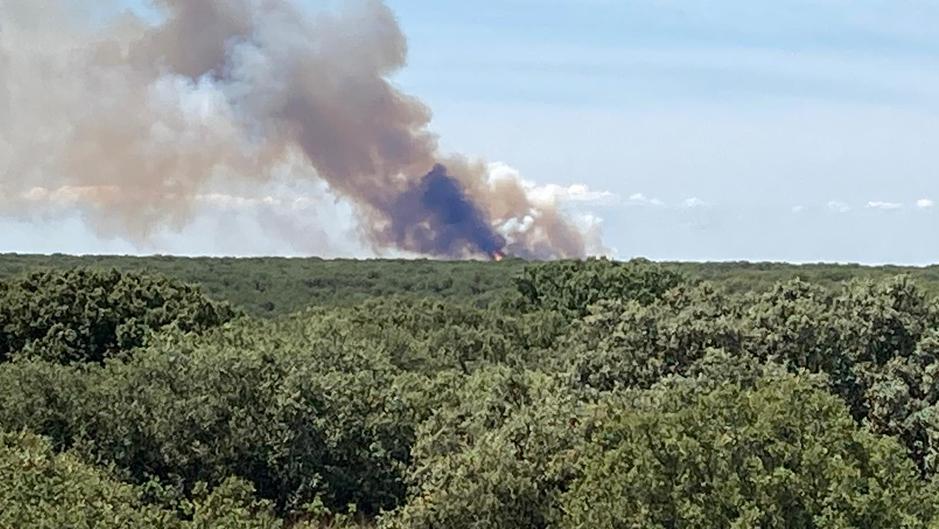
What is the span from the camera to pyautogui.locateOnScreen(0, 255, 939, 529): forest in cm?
2206

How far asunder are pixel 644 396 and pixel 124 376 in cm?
1059

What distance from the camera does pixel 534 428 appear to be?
86.1 feet

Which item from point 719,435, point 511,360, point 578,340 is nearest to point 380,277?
→ point 511,360

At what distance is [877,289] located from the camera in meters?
31.0

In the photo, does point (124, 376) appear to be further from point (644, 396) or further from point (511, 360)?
point (511, 360)

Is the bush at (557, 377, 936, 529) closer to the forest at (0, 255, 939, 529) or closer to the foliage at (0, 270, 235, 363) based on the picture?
the forest at (0, 255, 939, 529)

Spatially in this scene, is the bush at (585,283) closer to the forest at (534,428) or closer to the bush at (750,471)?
the forest at (534,428)

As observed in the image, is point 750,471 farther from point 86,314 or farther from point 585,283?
point 585,283

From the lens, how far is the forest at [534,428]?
22062 millimetres

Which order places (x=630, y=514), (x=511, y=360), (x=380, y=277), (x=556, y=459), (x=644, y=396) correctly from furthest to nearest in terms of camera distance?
(x=380, y=277)
(x=511, y=360)
(x=644, y=396)
(x=556, y=459)
(x=630, y=514)

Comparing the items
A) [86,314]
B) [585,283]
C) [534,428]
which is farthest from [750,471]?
[585,283]

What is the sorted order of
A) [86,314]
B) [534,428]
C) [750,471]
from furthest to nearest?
[86,314], [534,428], [750,471]

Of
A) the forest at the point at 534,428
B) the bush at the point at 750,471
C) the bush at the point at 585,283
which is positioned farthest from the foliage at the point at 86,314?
the bush at the point at 750,471

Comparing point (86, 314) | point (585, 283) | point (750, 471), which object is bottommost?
point (750, 471)
